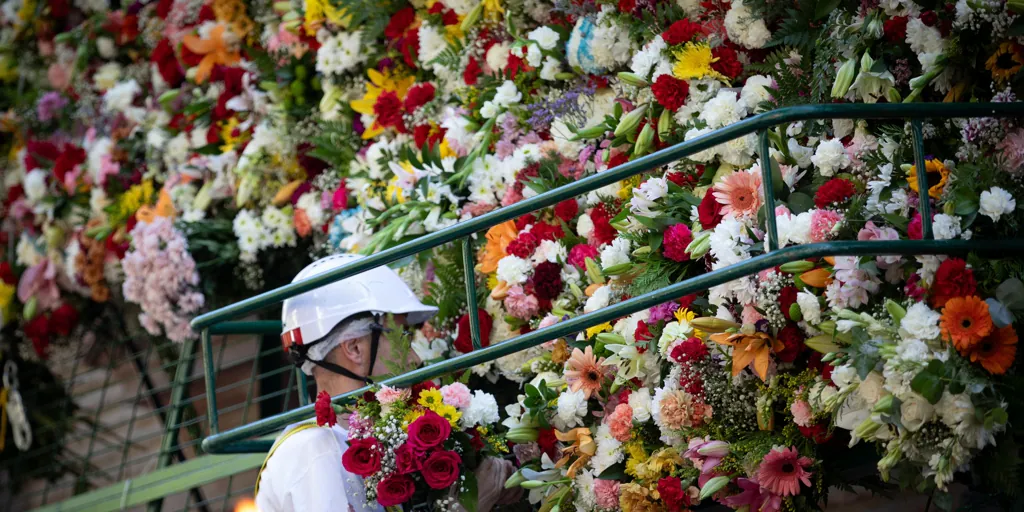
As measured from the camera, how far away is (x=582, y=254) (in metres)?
4.12

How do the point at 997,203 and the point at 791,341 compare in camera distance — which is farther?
the point at 791,341

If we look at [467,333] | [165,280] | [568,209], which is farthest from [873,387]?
[165,280]

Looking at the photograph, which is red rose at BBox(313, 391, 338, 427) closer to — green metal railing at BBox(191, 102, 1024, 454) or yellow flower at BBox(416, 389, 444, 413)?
green metal railing at BBox(191, 102, 1024, 454)

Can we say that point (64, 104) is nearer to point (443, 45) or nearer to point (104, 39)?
point (104, 39)

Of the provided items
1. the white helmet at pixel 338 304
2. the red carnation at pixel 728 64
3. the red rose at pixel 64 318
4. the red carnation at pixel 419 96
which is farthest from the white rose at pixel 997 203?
the red rose at pixel 64 318

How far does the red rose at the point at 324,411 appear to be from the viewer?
3449 mm

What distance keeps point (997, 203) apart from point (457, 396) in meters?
1.71

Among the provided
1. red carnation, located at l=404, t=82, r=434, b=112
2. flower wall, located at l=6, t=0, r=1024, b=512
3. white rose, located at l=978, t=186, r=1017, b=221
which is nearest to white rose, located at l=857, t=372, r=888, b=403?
flower wall, located at l=6, t=0, r=1024, b=512

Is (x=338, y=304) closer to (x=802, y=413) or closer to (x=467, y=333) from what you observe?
(x=467, y=333)

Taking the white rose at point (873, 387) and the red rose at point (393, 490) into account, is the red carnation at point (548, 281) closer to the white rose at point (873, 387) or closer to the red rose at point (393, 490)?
the red rose at point (393, 490)

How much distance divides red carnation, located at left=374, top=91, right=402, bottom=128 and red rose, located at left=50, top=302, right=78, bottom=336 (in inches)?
116

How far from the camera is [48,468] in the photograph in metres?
7.29

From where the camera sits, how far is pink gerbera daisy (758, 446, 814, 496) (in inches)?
121

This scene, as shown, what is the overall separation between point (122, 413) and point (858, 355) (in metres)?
6.14
